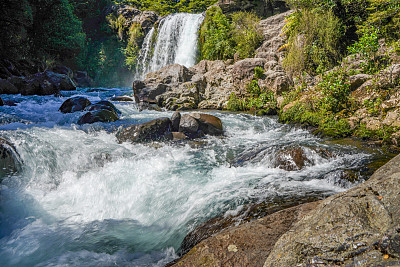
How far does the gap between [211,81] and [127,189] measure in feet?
31.0

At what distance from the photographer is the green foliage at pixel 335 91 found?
685cm

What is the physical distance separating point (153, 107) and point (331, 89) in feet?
26.7

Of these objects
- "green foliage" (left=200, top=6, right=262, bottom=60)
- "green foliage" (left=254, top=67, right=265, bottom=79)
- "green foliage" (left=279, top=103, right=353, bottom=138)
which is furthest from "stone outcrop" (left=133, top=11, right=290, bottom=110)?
"green foliage" (left=279, top=103, right=353, bottom=138)

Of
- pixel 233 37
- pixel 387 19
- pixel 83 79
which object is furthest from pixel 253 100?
Result: pixel 83 79

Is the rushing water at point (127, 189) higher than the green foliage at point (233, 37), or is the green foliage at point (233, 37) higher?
the green foliage at point (233, 37)

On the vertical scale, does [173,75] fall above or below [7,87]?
below

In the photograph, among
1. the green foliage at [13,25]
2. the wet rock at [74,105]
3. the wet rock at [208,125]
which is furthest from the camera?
the green foliage at [13,25]

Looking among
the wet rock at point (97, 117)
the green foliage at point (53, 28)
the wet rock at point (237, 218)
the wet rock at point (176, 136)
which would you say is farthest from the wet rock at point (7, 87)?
the wet rock at point (237, 218)

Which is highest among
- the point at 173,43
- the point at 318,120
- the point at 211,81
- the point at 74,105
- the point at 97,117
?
the point at 173,43

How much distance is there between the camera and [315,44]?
9.41 metres

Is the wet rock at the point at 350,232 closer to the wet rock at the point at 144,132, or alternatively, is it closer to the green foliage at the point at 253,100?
the wet rock at the point at 144,132

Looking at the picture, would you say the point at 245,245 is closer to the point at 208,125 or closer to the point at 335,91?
the point at 208,125

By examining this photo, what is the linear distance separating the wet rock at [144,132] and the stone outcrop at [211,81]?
4.67 meters

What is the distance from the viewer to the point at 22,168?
454cm
